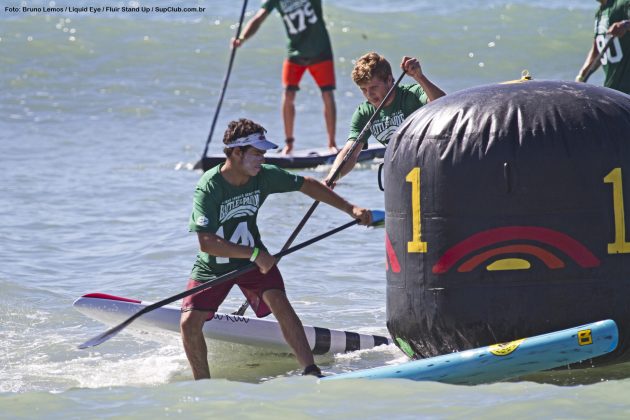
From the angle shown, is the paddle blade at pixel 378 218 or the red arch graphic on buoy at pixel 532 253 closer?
the red arch graphic on buoy at pixel 532 253

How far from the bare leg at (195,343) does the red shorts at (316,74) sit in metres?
7.06

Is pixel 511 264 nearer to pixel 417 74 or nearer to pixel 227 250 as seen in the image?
pixel 227 250

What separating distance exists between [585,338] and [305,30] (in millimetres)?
8065

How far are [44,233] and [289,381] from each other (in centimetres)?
530

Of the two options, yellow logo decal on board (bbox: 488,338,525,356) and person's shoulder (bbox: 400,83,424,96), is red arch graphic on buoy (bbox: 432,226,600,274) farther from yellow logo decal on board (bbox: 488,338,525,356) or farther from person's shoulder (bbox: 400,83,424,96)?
person's shoulder (bbox: 400,83,424,96)

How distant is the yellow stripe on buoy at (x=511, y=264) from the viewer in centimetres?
623

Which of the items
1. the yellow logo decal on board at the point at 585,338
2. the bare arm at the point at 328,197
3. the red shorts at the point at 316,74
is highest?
the red shorts at the point at 316,74

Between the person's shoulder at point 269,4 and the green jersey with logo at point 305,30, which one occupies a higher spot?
the person's shoulder at point 269,4

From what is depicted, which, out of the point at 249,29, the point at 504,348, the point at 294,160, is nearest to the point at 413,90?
the point at 504,348

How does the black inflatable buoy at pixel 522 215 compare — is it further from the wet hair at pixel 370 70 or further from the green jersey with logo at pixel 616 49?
the green jersey with logo at pixel 616 49

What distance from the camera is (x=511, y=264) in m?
6.24

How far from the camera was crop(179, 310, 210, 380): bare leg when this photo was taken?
6.88 meters

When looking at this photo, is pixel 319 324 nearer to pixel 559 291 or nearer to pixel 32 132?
pixel 559 291

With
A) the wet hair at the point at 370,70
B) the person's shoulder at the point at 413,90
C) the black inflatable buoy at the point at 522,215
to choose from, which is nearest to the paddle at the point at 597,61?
the person's shoulder at the point at 413,90
